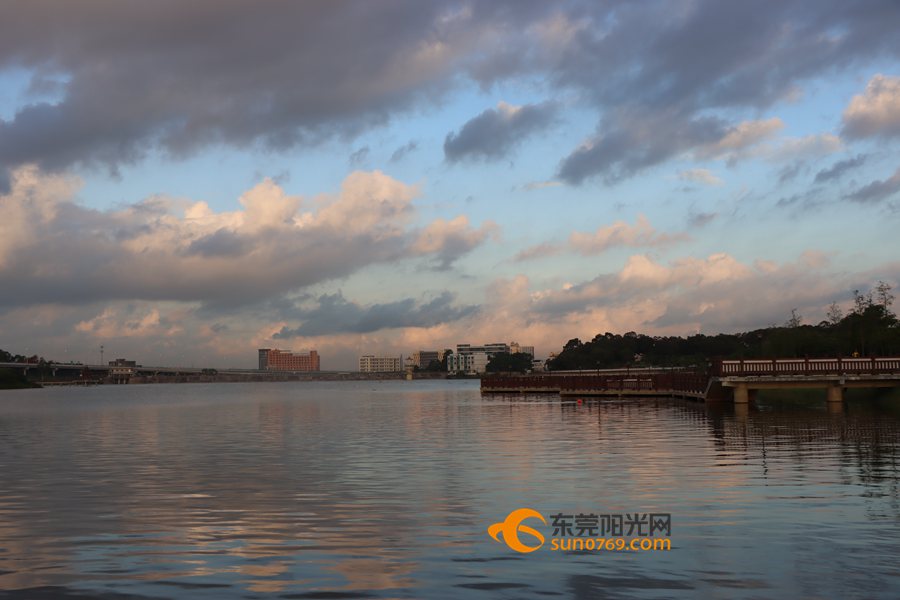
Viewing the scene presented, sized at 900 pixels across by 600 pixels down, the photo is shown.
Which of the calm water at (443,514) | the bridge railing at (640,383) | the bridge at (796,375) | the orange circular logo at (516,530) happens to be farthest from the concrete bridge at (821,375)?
the orange circular logo at (516,530)

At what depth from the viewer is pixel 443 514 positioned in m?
20.8

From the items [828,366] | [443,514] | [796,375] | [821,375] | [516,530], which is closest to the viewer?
[516,530]

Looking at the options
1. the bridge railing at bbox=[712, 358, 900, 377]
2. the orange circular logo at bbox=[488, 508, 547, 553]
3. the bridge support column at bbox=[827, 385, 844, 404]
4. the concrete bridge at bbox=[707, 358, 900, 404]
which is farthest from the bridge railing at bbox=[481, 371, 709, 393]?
the orange circular logo at bbox=[488, 508, 547, 553]

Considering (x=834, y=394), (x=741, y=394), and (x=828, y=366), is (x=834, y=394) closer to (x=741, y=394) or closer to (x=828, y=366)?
(x=828, y=366)

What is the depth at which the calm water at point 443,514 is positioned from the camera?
14.0 m

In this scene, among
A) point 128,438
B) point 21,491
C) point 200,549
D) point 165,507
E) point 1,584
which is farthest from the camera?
point 128,438

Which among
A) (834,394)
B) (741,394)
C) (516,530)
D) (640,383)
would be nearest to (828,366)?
(834,394)

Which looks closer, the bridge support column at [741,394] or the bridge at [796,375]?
the bridge at [796,375]

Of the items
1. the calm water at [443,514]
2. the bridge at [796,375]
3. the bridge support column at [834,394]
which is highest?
the bridge at [796,375]

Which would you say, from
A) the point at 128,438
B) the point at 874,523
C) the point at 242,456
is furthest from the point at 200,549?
the point at 128,438

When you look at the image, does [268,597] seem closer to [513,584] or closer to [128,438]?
[513,584]

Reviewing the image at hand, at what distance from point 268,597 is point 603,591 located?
5.17 metres

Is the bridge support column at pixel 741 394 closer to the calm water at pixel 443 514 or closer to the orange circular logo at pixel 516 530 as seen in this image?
the calm water at pixel 443 514

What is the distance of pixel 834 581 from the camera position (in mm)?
13664
